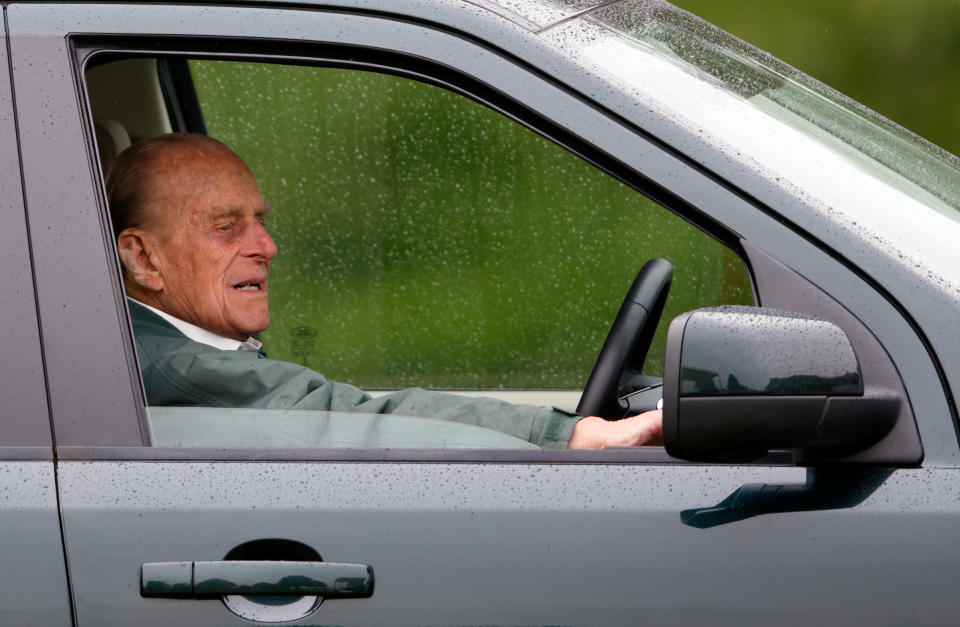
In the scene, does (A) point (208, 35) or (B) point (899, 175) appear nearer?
(A) point (208, 35)

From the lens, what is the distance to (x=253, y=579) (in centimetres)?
Result: 136

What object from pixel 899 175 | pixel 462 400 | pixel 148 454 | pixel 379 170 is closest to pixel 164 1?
pixel 148 454

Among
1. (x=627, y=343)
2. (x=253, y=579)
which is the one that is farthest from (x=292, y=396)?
(x=627, y=343)

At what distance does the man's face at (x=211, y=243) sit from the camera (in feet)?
6.60

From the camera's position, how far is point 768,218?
4.66 feet

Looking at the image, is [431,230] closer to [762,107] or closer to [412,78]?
[762,107]

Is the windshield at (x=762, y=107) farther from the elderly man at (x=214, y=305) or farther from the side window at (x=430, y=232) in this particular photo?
the side window at (x=430, y=232)

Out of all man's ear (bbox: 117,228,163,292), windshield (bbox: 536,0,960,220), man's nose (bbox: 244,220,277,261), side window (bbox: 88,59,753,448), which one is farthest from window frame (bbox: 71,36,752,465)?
side window (bbox: 88,59,753,448)

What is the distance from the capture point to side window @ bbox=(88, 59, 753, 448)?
5.18m

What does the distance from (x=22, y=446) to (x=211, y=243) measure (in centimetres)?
71

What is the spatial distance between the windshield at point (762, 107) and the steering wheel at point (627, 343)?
0.55 m

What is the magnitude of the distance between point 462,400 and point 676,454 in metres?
0.48

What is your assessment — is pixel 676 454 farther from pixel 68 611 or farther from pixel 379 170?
pixel 379 170

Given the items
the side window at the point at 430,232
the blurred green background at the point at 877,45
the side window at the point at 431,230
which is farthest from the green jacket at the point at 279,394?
the blurred green background at the point at 877,45
